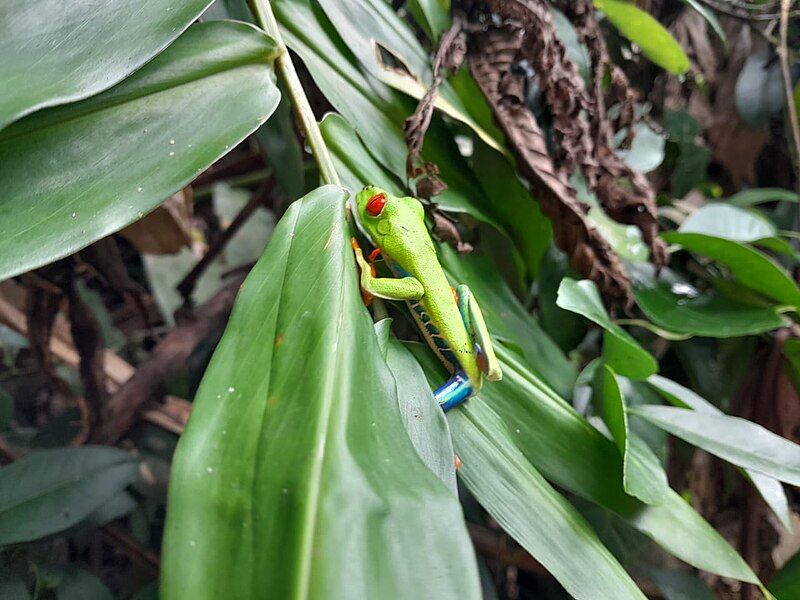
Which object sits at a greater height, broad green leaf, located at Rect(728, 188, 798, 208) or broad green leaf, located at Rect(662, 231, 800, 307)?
broad green leaf, located at Rect(662, 231, 800, 307)

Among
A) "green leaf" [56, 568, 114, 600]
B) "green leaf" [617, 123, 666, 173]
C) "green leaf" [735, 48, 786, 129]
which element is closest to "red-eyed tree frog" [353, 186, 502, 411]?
"green leaf" [56, 568, 114, 600]

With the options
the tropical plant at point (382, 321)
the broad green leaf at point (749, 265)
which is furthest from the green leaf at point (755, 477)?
the broad green leaf at point (749, 265)

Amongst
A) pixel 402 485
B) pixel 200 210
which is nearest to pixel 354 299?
pixel 402 485

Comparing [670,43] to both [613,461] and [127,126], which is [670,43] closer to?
[613,461]

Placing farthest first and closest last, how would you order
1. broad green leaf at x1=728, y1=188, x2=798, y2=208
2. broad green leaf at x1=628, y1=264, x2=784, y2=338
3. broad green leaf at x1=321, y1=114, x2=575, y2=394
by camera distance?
broad green leaf at x1=728, y1=188, x2=798, y2=208 < broad green leaf at x1=628, y1=264, x2=784, y2=338 < broad green leaf at x1=321, y1=114, x2=575, y2=394

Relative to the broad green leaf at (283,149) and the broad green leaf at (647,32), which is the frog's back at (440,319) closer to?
the broad green leaf at (283,149)

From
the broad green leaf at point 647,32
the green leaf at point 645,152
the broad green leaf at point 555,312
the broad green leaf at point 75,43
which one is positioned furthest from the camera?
the green leaf at point 645,152

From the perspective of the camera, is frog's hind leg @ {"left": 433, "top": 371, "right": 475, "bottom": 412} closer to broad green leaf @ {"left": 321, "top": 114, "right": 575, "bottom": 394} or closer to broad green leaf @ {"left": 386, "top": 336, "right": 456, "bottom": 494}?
broad green leaf @ {"left": 386, "top": 336, "right": 456, "bottom": 494}

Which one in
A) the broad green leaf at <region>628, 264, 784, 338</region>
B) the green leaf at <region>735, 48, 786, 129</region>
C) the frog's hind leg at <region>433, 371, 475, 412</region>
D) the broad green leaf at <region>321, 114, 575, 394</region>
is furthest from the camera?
the green leaf at <region>735, 48, 786, 129</region>
